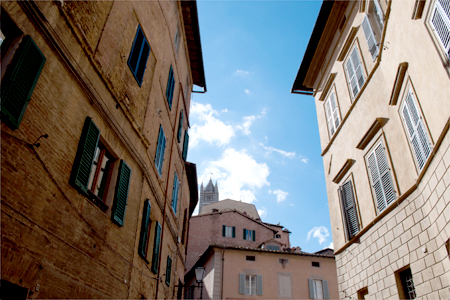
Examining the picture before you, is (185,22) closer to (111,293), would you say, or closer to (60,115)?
(60,115)

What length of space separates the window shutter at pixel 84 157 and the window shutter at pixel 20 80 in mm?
1356

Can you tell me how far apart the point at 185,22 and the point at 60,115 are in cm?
1121

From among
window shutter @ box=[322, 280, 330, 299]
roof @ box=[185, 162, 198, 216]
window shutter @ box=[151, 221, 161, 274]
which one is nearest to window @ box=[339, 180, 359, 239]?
window shutter @ box=[151, 221, 161, 274]

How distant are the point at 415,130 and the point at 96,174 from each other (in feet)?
21.8

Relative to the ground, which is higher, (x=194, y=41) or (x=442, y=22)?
(x=194, y=41)

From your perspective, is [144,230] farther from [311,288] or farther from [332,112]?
[311,288]

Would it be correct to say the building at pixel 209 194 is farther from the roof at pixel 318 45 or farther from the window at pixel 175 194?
the roof at pixel 318 45

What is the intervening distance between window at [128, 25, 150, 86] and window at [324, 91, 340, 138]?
6894 millimetres

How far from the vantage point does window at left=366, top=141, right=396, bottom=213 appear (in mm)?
8211

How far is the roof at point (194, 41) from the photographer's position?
1442 centimetres

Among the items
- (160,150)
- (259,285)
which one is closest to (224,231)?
(259,285)

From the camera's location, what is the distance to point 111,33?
7.25 metres

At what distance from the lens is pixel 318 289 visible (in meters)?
23.4

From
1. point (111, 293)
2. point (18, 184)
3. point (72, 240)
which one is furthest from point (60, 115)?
point (111, 293)
